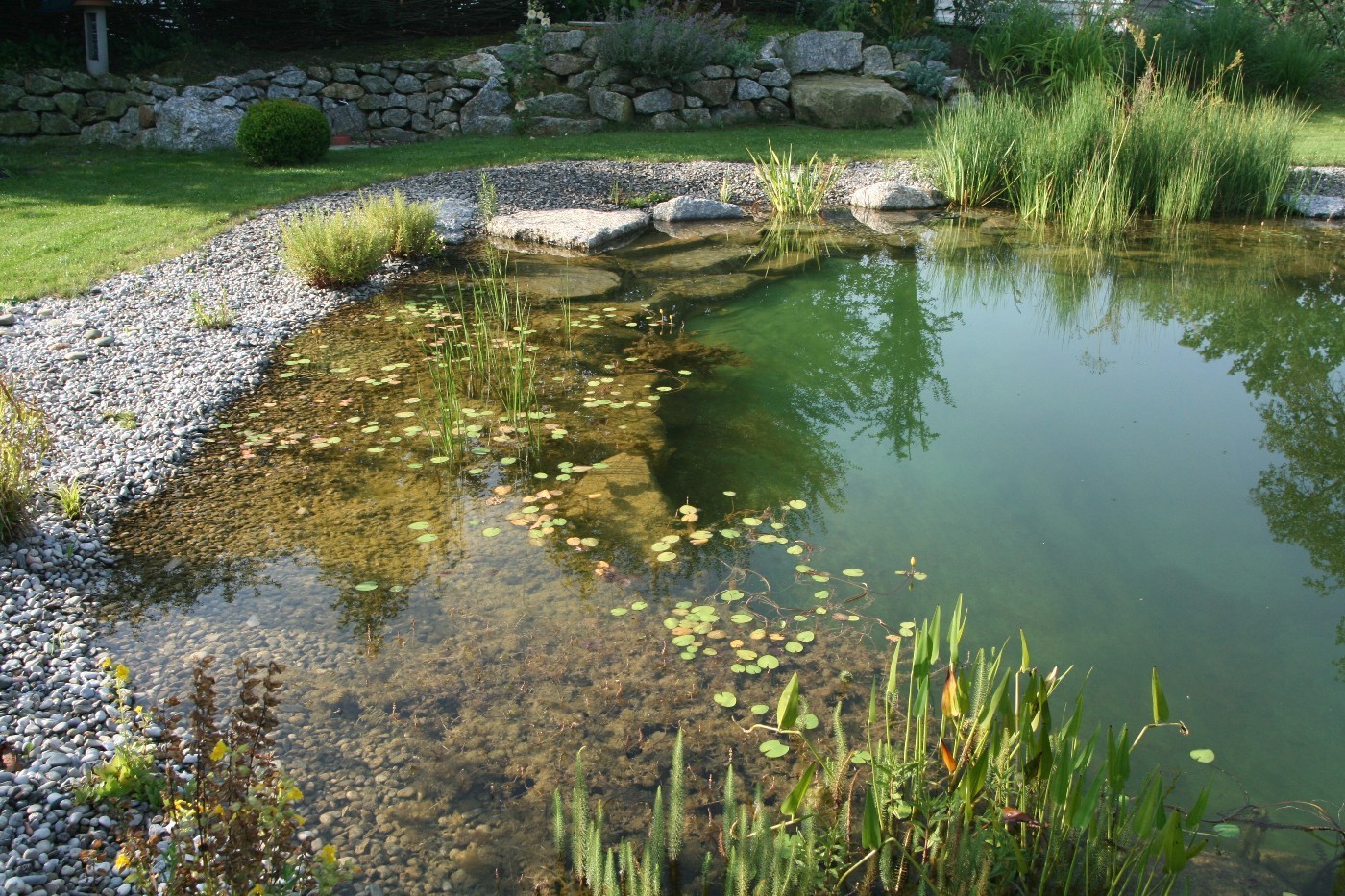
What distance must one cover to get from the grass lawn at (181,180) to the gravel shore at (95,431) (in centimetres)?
40

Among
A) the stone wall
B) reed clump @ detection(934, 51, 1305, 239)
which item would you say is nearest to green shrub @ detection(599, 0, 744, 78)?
the stone wall

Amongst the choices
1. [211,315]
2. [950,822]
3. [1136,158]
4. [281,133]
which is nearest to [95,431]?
[211,315]

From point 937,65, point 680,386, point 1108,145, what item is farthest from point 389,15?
point 680,386

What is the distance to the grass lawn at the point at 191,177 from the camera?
6656 millimetres

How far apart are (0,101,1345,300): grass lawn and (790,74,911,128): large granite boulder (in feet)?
1.10

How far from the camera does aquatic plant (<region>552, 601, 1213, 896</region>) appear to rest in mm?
1892

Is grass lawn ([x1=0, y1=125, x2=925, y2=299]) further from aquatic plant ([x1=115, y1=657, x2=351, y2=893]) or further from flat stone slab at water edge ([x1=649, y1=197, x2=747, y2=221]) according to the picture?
aquatic plant ([x1=115, y1=657, x2=351, y2=893])

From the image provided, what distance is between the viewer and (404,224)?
687cm

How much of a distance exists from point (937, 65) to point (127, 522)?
1205 centimetres

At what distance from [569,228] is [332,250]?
2026 millimetres

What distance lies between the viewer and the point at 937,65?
41.9 ft

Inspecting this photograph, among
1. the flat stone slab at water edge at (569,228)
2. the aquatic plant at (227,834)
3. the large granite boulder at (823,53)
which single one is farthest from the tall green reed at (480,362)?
the large granite boulder at (823,53)

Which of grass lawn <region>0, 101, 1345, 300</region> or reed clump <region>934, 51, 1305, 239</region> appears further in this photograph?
reed clump <region>934, 51, 1305, 239</region>

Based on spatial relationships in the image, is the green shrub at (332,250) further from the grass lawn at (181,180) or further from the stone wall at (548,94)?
the stone wall at (548,94)
